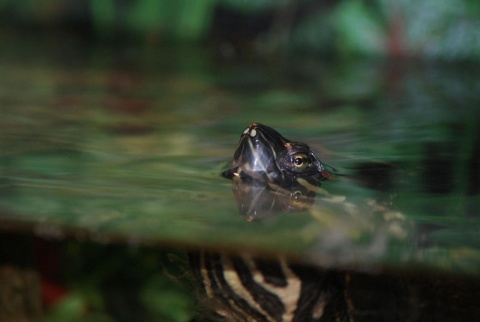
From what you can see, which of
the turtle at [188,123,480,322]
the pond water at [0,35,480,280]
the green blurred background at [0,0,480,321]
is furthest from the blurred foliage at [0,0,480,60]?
the turtle at [188,123,480,322]

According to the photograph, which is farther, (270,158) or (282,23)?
(282,23)

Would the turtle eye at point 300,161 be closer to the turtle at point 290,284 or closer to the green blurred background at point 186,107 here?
the turtle at point 290,284

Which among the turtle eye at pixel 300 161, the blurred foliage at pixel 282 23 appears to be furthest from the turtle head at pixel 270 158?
the blurred foliage at pixel 282 23

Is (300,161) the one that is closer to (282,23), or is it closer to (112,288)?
(112,288)

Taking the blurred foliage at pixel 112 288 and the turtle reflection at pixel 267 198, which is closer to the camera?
the turtle reflection at pixel 267 198

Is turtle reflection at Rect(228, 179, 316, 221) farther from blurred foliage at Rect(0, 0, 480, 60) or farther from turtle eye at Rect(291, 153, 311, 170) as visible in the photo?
blurred foliage at Rect(0, 0, 480, 60)

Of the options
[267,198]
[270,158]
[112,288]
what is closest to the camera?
[267,198]

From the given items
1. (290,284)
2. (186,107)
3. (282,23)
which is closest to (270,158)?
(290,284)
